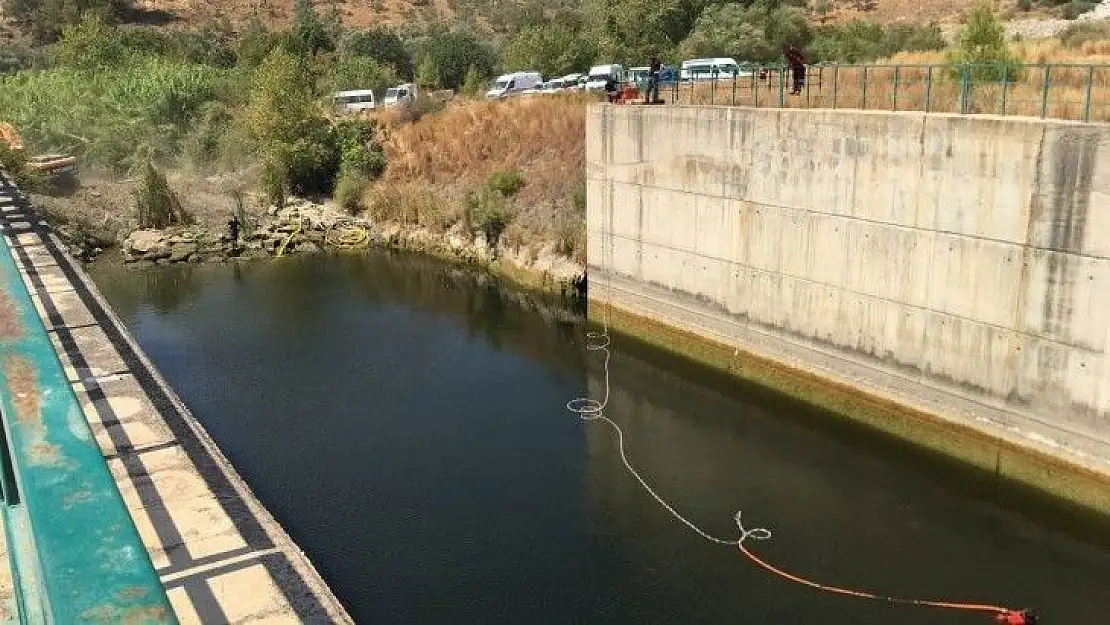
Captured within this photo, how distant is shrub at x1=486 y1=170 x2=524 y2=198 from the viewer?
3328 centimetres

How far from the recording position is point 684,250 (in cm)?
Result: 2361

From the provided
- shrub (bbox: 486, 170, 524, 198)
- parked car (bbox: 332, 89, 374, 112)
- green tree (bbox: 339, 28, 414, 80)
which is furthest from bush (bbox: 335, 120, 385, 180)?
green tree (bbox: 339, 28, 414, 80)

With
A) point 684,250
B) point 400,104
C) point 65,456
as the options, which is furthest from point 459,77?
point 65,456

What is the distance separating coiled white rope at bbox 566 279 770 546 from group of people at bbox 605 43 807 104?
5.74 metres

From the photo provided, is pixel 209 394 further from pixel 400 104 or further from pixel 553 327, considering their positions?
pixel 400 104

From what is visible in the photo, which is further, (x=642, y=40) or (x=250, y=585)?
(x=642, y=40)

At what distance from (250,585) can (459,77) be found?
4525cm

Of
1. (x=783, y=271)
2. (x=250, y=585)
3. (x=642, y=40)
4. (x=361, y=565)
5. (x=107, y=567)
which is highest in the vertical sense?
(x=642, y=40)

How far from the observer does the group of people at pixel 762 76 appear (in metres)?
21.9

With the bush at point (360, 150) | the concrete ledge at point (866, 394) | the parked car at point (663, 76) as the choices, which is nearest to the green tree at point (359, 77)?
the bush at point (360, 150)

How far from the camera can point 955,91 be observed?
20219mm

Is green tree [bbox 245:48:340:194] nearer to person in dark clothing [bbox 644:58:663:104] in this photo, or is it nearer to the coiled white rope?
the coiled white rope

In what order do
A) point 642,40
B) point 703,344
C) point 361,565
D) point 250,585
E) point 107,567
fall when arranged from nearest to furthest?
point 107,567 < point 250,585 < point 361,565 < point 703,344 < point 642,40

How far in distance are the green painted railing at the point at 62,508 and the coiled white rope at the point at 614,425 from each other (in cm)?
1199
